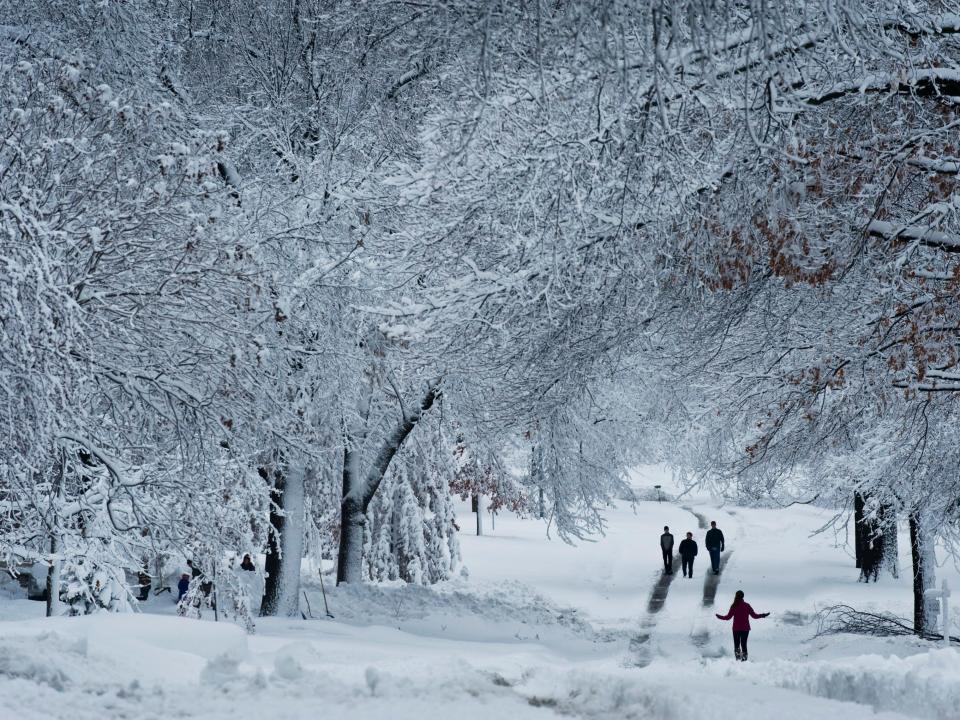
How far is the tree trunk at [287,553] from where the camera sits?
54.5 feet

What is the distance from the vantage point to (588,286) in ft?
31.8

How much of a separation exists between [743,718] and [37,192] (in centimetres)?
622

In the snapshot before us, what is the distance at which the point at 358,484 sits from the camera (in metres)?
19.9

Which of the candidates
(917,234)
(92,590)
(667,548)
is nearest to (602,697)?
(917,234)

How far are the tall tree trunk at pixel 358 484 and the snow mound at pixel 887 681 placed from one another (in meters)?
8.88

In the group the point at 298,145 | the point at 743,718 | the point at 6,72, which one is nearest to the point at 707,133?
the point at 743,718

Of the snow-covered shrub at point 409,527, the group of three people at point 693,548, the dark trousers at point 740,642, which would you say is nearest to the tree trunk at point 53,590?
the dark trousers at point 740,642

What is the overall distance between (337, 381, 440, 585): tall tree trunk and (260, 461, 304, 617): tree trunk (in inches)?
56.2

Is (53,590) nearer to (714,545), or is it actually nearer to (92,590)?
(92,590)

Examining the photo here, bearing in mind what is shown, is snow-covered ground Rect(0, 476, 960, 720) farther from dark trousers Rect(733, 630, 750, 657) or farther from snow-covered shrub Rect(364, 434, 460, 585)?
snow-covered shrub Rect(364, 434, 460, 585)

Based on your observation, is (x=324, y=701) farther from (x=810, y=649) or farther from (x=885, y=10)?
(x=810, y=649)

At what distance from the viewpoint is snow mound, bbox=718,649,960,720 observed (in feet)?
24.0

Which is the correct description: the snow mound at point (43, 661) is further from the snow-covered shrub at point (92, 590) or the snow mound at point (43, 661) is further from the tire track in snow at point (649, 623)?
the tire track in snow at point (649, 623)

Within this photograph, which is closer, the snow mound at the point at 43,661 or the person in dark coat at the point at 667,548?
the snow mound at the point at 43,661
